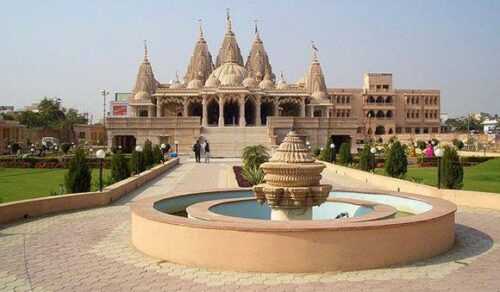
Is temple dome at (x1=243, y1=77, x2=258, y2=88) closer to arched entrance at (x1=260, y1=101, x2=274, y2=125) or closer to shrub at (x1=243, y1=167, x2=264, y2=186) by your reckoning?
arched entrance at (x1=260, y1=101, x2=274, y2=125)

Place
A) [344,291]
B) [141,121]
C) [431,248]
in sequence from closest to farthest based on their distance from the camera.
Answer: [344,291] → [431,248] → [141,121]

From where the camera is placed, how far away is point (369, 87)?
299 feet

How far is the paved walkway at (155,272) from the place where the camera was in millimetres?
6676

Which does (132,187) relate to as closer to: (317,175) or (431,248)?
(317,175)

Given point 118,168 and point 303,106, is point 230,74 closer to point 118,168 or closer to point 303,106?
point 303,106

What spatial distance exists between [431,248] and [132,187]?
38.8ft

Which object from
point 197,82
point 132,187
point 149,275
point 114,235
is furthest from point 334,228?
point 197,82

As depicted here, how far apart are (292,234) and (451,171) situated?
1054 centimetres

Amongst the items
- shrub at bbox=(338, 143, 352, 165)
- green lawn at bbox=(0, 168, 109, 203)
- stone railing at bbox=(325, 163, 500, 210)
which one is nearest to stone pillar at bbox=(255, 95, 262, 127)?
shrub at bbox=(338, 143, 352, 165)

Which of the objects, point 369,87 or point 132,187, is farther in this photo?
point 369,87

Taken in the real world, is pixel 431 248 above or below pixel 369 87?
below

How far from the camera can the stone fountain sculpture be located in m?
9.25

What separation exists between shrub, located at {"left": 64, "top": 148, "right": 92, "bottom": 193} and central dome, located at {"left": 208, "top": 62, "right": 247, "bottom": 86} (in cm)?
4533

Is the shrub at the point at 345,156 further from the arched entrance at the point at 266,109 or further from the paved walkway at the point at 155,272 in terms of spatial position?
the arched entrance at the point at 266,109
